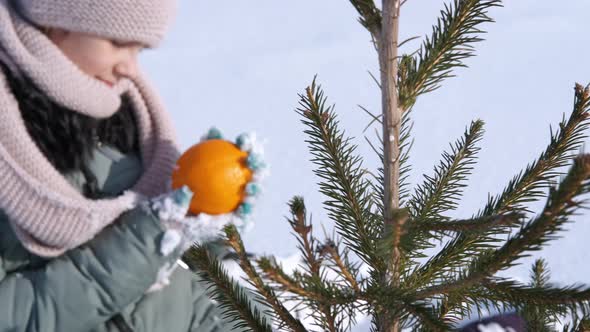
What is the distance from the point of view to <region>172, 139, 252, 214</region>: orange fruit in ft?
4.55

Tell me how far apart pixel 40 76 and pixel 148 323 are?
52 cm

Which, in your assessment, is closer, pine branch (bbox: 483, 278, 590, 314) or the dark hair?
pine branch (bbox: 483, 278, 590, 314)

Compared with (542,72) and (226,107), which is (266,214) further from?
(542,72)

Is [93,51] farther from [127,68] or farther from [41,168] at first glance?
[41,168]

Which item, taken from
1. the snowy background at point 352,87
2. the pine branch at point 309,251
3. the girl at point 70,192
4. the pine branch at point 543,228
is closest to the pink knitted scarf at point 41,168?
the girl at point 70,192

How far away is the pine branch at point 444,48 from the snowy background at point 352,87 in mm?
2559

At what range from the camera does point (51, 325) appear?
4.59ft

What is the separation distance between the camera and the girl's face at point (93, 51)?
1.42 meters

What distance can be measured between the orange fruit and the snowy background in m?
2.69

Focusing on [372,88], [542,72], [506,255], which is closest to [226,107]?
[372,88]

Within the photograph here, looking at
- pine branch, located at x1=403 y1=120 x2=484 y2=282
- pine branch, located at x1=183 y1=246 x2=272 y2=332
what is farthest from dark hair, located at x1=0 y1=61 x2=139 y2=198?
pine branch, located at x1=403 y1=120 x2=484 y2=282

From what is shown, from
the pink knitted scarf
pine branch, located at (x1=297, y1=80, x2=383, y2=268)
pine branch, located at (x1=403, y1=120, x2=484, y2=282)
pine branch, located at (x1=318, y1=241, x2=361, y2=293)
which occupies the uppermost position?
pine branch, located at (x1=403, y1=120, x2=484, y2=282)

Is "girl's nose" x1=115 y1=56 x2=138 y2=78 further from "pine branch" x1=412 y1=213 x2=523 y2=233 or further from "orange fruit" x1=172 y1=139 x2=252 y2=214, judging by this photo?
"pine branch" x1=412 y1=213 x2=523 y2=233

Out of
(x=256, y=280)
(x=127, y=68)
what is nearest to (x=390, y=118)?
(x=256, y=280)
